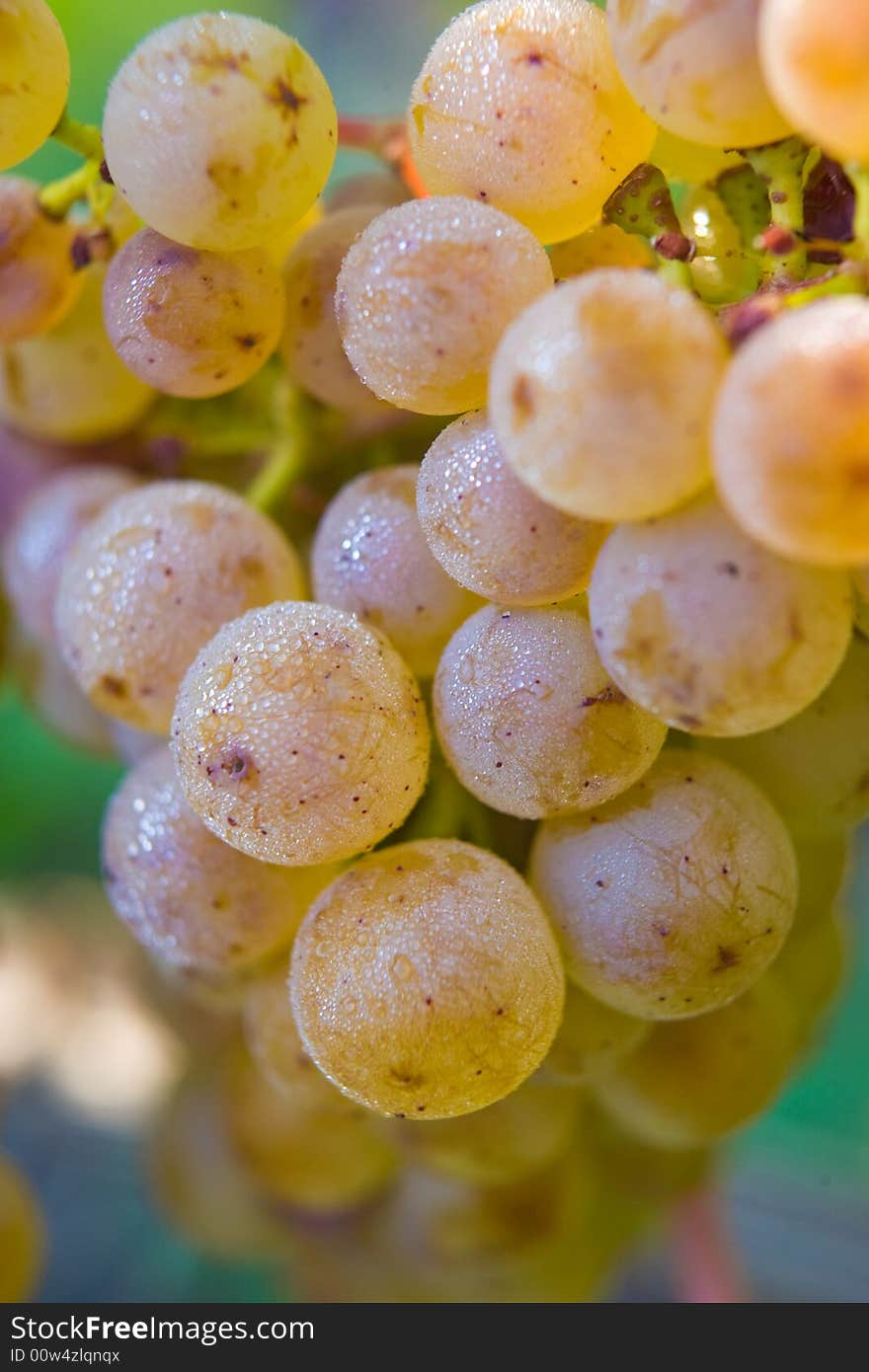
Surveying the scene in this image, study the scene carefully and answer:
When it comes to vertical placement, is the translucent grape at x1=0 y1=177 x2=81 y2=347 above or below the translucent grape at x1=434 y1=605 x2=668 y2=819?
above

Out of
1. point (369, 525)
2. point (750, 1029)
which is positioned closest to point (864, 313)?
point (369, 525)

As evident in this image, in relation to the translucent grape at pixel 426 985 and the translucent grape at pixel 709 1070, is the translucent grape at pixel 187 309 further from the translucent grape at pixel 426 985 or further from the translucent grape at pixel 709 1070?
the translucent grape at pixel 709 1070

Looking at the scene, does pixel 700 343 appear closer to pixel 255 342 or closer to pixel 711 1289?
pixel 255 342

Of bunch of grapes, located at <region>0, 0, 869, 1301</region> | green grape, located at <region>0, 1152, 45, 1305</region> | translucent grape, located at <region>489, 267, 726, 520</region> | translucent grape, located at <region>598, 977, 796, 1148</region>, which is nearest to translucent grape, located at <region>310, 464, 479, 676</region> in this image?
bunch of grapes, located at <region>0, 0, 869, 1301</region>

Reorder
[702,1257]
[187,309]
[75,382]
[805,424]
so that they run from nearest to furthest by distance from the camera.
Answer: [805,424] < [187,309] < [75,382] < [702,1257]

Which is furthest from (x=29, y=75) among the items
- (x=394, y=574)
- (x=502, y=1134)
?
(x=502, y=1134)

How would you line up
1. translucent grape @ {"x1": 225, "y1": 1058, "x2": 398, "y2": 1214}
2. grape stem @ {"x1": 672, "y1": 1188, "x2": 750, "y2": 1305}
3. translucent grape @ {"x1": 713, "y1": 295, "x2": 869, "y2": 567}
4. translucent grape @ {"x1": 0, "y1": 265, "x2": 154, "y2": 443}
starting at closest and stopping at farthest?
1. translucent grape @ {"x1": 713, "y1": 295, "x2": 869, "y2": 567}
2. translucent grape @ {"x1": 0, "y1": 265, "x2": 154, "y2": 443}
3. translucent grape @ {"x1": 225, "y1": 1058, "x2": 398, "y2": 1214}
4. grape stem @ {"x1": 672, "y1": 1188, "x2": 750, "y2": 1305}

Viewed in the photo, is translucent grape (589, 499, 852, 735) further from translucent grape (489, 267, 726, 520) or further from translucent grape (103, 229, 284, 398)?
translucent grape (103, 229, 284, 398)

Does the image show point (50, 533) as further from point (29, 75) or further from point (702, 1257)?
point (702, 1257)
